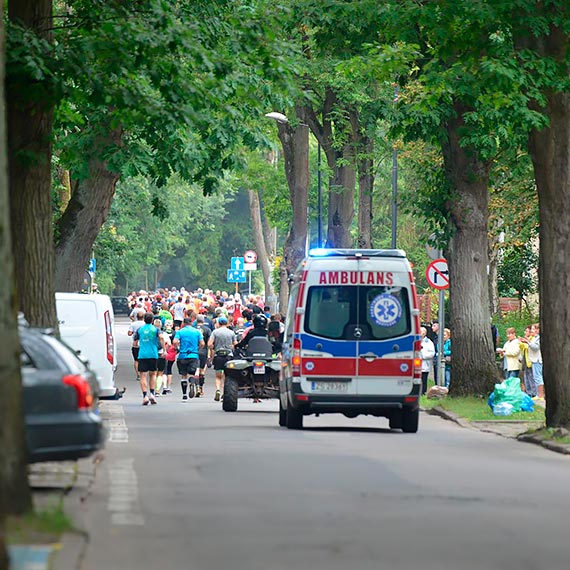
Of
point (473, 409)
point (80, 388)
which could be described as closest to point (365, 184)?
point (473, 409)

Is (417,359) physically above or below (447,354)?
above

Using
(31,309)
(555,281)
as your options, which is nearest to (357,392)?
(555,281)

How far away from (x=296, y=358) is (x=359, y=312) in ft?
3.42

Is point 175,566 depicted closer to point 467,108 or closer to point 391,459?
point 391,459

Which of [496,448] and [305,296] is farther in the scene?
[305,296]

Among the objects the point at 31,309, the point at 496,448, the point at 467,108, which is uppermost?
the point at 467,108

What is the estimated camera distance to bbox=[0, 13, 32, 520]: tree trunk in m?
8.70

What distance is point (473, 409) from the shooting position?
28.0 meters

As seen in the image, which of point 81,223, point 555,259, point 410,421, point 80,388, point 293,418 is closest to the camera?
point 80,388

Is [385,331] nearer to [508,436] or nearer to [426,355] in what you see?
[508,436]

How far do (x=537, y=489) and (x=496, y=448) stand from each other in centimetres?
609

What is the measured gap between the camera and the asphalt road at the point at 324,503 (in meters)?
9.34

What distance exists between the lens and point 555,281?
21.6 metres

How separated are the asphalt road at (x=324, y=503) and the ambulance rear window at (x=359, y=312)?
152 centimetres
